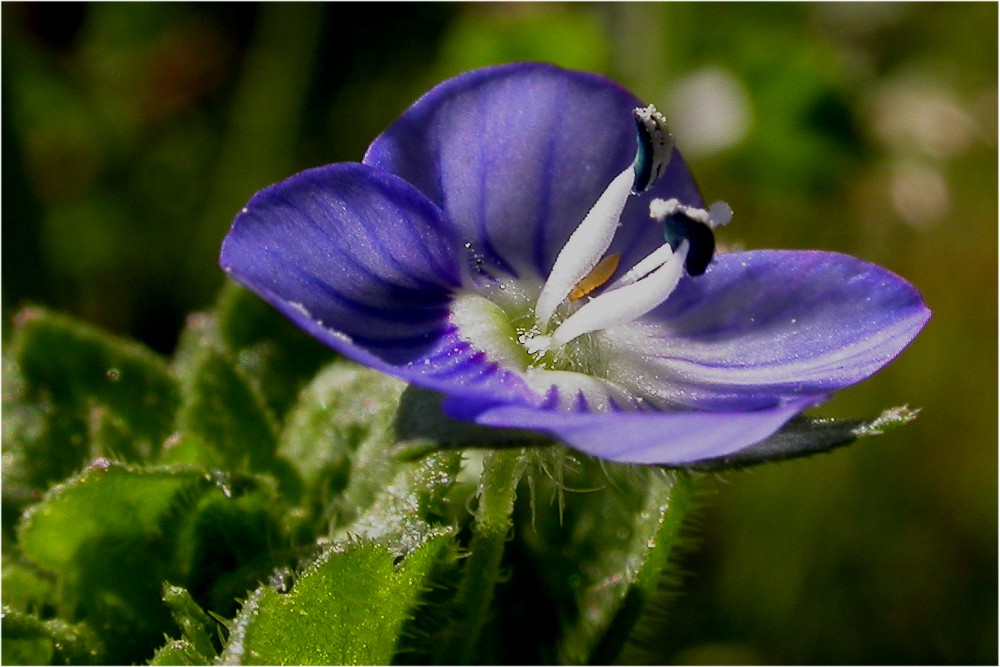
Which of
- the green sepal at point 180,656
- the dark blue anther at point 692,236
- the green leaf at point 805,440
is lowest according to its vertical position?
the green sepal at point 180,656

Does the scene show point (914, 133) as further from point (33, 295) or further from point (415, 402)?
point (415, 402)

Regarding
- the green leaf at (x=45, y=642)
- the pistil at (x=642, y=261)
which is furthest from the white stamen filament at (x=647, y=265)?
the green leaf at (x=45, y=642)

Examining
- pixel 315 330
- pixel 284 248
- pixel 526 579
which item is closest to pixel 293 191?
pixel 284 248

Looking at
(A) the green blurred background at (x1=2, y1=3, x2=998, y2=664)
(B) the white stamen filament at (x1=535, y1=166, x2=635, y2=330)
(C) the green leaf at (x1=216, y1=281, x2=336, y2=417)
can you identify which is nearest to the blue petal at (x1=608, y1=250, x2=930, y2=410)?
(B) the white stamen filament at (x1=535, y1=166, x2=635, y2=330)

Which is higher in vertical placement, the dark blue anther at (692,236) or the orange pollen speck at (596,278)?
the dark blue anther at (692,236)

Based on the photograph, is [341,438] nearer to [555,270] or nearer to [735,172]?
[555,270]

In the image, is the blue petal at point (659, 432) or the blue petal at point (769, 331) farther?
the blue petal at point (769, 331)

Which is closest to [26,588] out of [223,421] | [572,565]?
[223,421]

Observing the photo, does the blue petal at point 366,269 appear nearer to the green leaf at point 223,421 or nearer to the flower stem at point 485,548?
the flower stem at point 485,548
